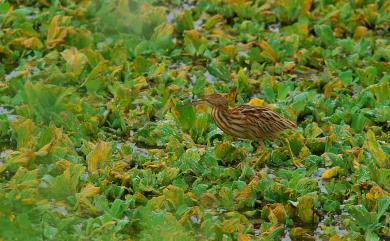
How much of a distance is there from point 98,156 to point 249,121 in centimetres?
128

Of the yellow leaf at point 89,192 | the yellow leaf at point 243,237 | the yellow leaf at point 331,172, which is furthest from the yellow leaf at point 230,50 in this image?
the yellow leaf at point 243,237

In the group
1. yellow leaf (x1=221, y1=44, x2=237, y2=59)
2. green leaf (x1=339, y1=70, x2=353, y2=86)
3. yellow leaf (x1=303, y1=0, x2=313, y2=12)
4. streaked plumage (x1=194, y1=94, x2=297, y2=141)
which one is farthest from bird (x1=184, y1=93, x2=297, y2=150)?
yellow leaf (x1=303, y1=0, x2=313, y2=12)

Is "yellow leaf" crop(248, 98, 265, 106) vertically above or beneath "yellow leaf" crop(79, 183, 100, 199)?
beneath

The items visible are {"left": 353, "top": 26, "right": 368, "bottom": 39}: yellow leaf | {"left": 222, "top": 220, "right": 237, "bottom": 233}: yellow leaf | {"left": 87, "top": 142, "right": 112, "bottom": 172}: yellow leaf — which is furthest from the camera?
{"left": 353, "top": 26, "right": 368, "bottom": 39}: yellow leaf

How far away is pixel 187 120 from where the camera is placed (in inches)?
369

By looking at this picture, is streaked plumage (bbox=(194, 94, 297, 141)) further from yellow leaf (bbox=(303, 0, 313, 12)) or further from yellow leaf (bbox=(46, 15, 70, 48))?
yellow leaf (bbox=(303, 0, 313, 12))

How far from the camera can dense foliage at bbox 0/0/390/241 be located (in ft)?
25.5

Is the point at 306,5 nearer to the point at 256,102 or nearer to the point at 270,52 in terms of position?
the point at 270,52

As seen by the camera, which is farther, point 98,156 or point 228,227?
point 98,156

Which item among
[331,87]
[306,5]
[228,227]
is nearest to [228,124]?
[331,87]

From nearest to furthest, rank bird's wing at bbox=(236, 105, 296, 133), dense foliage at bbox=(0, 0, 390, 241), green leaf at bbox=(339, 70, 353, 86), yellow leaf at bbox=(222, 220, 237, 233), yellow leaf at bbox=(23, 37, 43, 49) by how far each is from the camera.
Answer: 1. yellow leaf at bbox=(222, 220, 237, 233)
2. dense foliage at bbox=(0, 0, 390, 241)
3. bird's wing at bbox=(236, 105, 296, 133)
4. green leaf at bbox=(339, 70, 353, 86)
5. yellow leaf at bbox=(23, 37, 43, 49)

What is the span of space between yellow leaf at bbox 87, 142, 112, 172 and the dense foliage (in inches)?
0.4

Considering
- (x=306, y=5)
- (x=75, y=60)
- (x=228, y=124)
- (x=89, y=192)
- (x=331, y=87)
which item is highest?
(x=89, y=192)

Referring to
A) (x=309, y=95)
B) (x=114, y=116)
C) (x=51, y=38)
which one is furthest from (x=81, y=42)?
(x=309, y=95)
